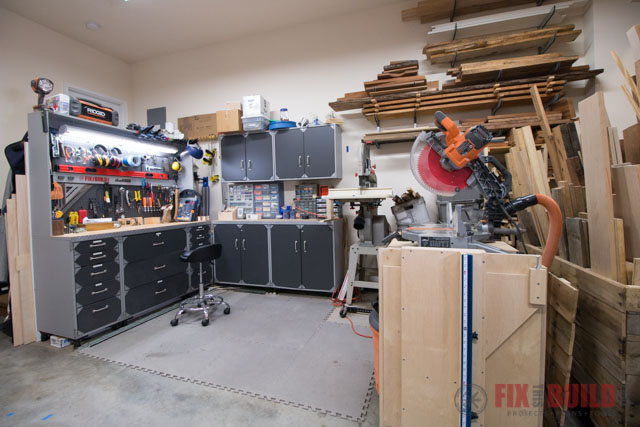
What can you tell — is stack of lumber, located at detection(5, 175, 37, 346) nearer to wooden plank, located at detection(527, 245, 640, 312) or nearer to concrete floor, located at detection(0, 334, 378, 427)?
concrete floor, located at detection(0, 334, 378, 427)

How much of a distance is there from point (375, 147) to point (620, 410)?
326cm

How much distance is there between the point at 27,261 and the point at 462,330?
3631mm

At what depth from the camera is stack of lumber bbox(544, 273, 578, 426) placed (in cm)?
134

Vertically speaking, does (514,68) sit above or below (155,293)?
above

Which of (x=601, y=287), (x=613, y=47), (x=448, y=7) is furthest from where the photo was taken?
(x=448, y=7)

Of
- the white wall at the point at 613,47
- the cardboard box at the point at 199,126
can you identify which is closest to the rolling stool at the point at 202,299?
the cardboard box at the point at 199,126

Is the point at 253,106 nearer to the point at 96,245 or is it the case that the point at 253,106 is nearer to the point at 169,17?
the point at 169,17

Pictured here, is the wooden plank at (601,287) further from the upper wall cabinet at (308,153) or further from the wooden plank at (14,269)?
the wooden plank at (14,269)

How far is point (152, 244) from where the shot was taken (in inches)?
124

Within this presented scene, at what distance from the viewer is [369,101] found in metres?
3.62

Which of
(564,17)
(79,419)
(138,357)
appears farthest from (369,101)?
(79,419)

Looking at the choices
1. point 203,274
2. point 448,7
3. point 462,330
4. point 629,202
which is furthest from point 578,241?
point 203,274

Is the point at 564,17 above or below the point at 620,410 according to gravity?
above

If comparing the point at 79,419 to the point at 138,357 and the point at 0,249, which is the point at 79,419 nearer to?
the point at 138,357
